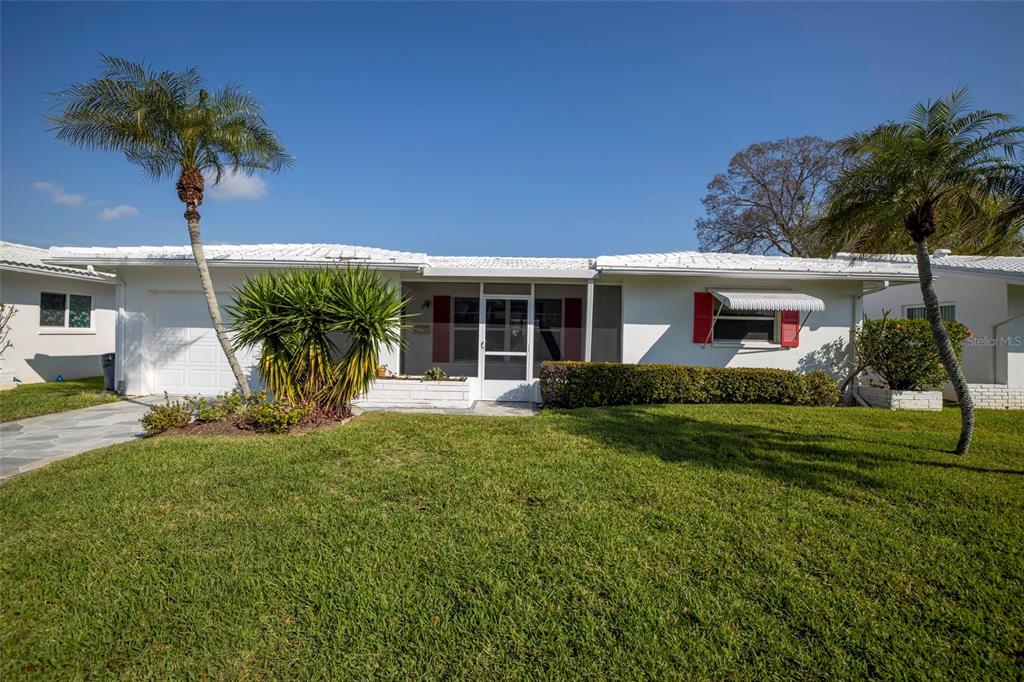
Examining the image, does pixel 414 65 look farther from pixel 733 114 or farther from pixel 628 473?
pixel 628 473

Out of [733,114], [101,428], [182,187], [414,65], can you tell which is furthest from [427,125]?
[101,428]

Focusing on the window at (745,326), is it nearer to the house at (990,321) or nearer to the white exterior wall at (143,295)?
the house at (990,321)

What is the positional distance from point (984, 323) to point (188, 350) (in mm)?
22114

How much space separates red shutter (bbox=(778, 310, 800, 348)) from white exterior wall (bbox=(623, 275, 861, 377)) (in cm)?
26

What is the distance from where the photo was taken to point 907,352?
11.0 meters

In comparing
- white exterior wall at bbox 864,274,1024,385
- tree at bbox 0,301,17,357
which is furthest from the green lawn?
tree at bbox 0,301,17,357

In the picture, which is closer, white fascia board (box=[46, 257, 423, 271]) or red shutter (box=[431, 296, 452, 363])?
white fascia board (box=[46, 257, 423, 271])

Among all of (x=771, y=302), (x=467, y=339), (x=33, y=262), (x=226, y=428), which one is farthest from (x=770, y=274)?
(x=33, y=262)

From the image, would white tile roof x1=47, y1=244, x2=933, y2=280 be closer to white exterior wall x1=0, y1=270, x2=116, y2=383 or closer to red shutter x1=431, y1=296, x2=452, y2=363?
red shutter x1=431, y1=296, x2=452, y2=363

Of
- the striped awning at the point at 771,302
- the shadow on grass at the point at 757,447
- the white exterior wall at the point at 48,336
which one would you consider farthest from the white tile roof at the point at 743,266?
the white exterior wall at the point at 48,336

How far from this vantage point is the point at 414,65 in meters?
13.9

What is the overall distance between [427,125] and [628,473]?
14.7 meters

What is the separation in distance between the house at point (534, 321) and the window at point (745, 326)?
0.03 metres

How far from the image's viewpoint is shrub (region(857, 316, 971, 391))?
35.9ft
